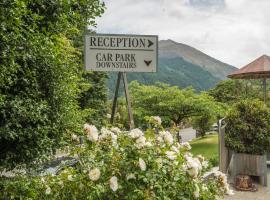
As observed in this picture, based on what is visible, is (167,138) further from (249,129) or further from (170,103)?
(170,103)

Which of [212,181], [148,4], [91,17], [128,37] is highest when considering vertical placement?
[148,4]

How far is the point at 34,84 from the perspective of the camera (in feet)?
18.1

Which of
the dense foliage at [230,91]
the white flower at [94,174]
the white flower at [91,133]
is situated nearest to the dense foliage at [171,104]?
the dense foliage at [230,91]

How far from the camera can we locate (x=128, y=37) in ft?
16.4

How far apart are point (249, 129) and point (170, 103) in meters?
9.26

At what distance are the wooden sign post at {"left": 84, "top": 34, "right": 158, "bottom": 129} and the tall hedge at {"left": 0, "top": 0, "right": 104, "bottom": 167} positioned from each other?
27.4 inches

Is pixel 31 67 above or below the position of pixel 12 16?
below

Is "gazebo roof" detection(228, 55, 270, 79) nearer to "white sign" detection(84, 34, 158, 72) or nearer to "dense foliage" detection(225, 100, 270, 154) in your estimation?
"dense foliage" detection(225, 100, 270, 154)

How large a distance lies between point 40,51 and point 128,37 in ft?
4.07

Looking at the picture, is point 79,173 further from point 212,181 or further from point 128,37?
point 128,37

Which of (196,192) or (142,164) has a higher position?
(142,164)

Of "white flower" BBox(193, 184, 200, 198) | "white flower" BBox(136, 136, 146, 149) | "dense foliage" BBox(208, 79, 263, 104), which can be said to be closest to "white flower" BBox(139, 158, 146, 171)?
"white flower" BBox(136, 136, 146, 149)

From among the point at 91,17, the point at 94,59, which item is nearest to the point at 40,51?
the point at 94,59

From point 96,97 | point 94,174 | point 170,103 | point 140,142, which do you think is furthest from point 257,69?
point 96,97
